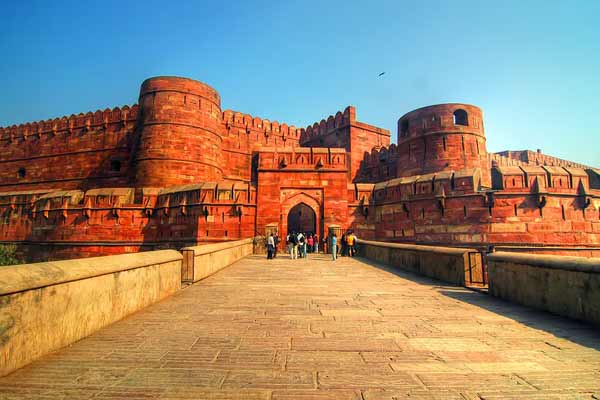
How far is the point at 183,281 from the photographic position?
568 centimetres

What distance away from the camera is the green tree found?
15.5 m

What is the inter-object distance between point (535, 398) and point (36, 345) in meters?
3.27

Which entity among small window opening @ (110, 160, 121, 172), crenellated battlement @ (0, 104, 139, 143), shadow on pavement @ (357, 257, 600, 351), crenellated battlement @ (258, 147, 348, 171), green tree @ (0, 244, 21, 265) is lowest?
green tree @ (0, 244, 21, 265)

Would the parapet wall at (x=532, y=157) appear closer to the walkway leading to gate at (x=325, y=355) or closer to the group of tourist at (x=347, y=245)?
the group of tourist at (x=347, y=245)

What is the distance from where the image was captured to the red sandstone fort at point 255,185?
12617mm

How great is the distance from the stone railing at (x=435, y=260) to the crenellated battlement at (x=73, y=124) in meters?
22.3

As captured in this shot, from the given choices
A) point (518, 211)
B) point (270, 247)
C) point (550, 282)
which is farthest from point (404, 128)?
point (550, 282)

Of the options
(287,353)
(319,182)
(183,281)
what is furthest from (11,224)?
(287,353)

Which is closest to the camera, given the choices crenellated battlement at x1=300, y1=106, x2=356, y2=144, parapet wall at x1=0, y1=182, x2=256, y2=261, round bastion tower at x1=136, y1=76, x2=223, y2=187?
parapet wall at x1=0, y1=182, x2=256, y2=261

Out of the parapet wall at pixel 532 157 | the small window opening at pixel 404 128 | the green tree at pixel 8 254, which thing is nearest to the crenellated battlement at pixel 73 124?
the green tree at pixel 8 254

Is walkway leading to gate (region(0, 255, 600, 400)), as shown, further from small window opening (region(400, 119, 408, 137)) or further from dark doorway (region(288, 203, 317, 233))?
dark doorway (region(288, 203, 317, 233))

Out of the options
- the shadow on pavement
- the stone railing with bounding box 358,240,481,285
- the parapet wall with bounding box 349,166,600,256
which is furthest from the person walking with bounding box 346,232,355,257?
the shadow on pavement

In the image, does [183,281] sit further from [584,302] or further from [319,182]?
[319,182]

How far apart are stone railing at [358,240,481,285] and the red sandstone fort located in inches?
219
